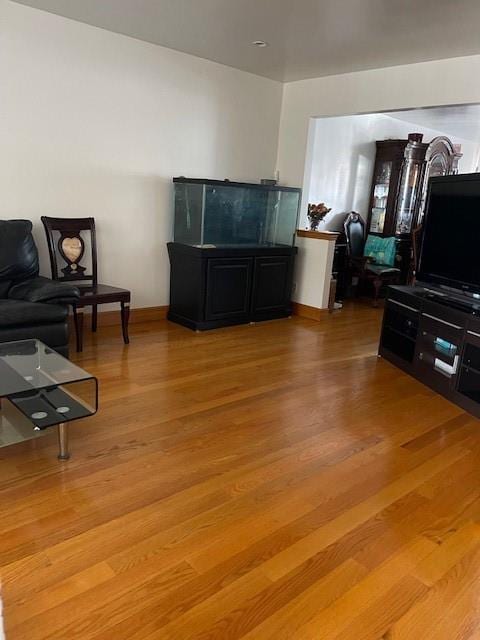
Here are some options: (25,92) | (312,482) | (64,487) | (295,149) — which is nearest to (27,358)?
(64,487)

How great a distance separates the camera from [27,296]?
3.32 meters

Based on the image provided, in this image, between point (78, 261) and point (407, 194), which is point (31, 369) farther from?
point (407, 194)

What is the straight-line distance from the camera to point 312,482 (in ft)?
7.40

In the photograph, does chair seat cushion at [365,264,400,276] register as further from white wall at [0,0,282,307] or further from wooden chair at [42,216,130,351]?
wooden chair at [42,216,130,351]

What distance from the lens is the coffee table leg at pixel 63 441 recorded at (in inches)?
88.9

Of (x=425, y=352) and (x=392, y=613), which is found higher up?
(x=425, y=352)

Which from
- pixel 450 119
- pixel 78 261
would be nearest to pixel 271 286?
pixel 78 261

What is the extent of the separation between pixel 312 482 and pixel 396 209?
5.22m

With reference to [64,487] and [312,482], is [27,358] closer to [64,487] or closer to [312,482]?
[64,487]

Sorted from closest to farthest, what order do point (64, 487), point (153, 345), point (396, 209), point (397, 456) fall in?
point (64, 487), point (397, 456), point (153, 345), point (396, 209)

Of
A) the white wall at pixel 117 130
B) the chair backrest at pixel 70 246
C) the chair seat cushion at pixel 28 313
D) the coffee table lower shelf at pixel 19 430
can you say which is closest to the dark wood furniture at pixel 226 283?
the white wall at pixel 117 130

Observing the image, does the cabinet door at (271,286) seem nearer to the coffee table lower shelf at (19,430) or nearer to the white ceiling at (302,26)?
the white ceiling at (302,26)

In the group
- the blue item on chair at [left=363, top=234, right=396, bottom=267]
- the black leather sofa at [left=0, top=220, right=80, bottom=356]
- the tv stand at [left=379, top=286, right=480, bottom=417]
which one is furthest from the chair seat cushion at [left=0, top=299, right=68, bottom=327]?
the blue item on chair at [left=363, top=234, right=396, bottom=267]

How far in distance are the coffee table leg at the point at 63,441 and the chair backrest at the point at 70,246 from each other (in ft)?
6.55
